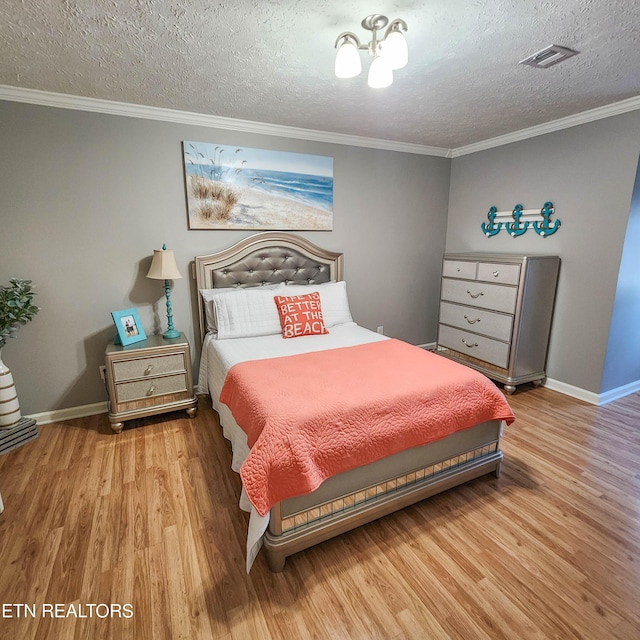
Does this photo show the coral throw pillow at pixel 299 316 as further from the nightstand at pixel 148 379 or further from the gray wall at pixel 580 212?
the gray wall at pixel 580 212

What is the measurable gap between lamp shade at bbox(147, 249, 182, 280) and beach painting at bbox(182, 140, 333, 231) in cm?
45

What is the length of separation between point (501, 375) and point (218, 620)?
9.64 feet

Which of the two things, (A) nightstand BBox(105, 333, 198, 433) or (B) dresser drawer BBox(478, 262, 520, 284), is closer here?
(A) nightstand BBox(105, 333, 198, 433)

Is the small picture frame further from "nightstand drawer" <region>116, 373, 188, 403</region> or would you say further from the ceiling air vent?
the ceiling air vent

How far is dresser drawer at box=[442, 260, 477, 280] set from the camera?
353 cm

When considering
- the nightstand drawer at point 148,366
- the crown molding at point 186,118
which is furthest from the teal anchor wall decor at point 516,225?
the nightstand drawer at point 148,366

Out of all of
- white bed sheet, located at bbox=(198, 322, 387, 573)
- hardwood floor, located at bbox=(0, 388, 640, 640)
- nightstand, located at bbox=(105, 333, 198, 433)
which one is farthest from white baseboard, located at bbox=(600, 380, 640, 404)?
nightstand, located at bbox=(105, 333, 198, 433)

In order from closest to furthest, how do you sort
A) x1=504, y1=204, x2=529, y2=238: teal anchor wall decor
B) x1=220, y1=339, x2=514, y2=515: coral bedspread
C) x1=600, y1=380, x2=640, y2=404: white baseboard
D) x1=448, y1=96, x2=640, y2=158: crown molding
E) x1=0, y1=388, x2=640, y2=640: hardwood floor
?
1. x1=0, y1=388, x2=640, y2=640: hardwood floor
2. x1=220, y1=339, x2=514, y2=515: coral bedspread
3. x1=448, y1=96, x2=640, y2=158: crown molding
4. x1=600, y1=380, x2=640, y2=404: white baseboard
5. x1=504, y1=204, x2=529, y2=238: teal anchor wall decor

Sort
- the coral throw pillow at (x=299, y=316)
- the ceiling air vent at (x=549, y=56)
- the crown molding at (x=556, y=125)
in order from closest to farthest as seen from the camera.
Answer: the ceiling air vent at (x=549, y=56), the crown molding at (x=556, y=125), the coral throw pillow at (x=299, y=316)

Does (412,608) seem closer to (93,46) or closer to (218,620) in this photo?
(218,620)

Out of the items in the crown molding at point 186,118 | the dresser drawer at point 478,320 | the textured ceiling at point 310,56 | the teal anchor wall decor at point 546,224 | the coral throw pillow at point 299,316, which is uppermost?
the textured ceiling at point 310,56

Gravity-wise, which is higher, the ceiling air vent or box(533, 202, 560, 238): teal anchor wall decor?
the ceiling air vent

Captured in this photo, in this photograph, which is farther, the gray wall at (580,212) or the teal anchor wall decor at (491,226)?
the teal anchor wall decor at (491,226)

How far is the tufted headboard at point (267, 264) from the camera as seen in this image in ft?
10.2
